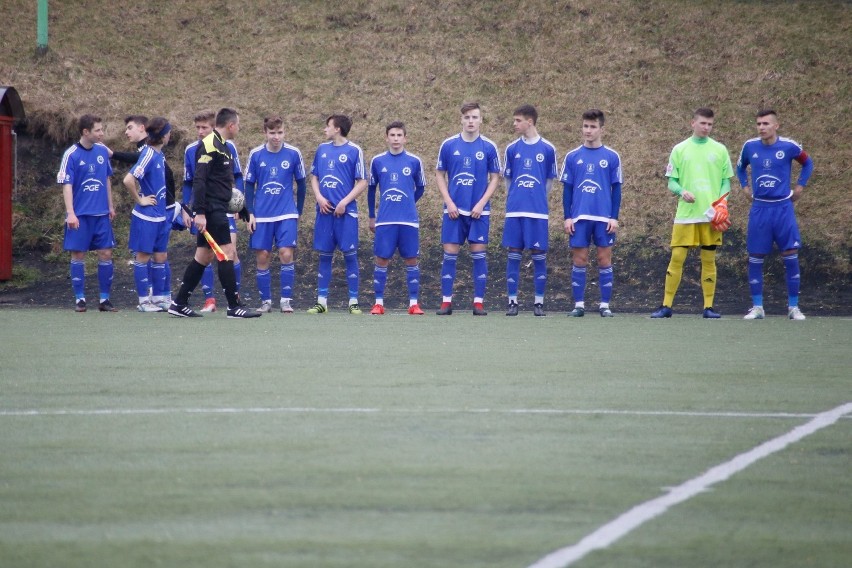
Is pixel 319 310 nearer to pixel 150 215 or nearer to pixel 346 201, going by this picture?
pixel 346 201

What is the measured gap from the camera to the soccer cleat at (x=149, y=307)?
50.6 ft

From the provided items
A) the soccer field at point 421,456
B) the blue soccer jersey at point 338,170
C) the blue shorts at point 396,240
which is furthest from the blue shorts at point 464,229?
the soccer field at point 421,456

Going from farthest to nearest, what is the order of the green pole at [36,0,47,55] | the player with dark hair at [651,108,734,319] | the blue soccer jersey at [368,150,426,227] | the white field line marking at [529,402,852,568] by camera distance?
the green pole at [36,0,47,55] → the blue soccer jersey at [368,150,426,227] → the player with dark hair at [651,108,734,319] → the white field line marking at [529,402,852,568]

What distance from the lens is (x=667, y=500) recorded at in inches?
183

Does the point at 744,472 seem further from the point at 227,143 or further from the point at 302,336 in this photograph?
the point at 227,143

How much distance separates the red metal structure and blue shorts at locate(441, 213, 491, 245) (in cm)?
727

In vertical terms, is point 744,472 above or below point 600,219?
below

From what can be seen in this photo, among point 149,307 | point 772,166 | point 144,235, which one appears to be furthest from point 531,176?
point 149,307

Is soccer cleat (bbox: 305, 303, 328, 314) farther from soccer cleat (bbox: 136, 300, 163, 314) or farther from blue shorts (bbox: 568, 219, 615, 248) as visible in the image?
blue shorts (bbox: 568, 219, 615, 248)

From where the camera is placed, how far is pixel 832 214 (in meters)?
21.0

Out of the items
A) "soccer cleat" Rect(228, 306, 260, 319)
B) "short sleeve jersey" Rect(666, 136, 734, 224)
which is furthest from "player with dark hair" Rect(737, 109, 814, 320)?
"soccer cleat" Rect(228, 306, 260, 319)

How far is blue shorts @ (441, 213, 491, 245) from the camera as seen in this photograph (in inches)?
614

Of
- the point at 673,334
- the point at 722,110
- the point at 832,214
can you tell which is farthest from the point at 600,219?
the point at 722,110

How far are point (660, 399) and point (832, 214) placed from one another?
14.7m
